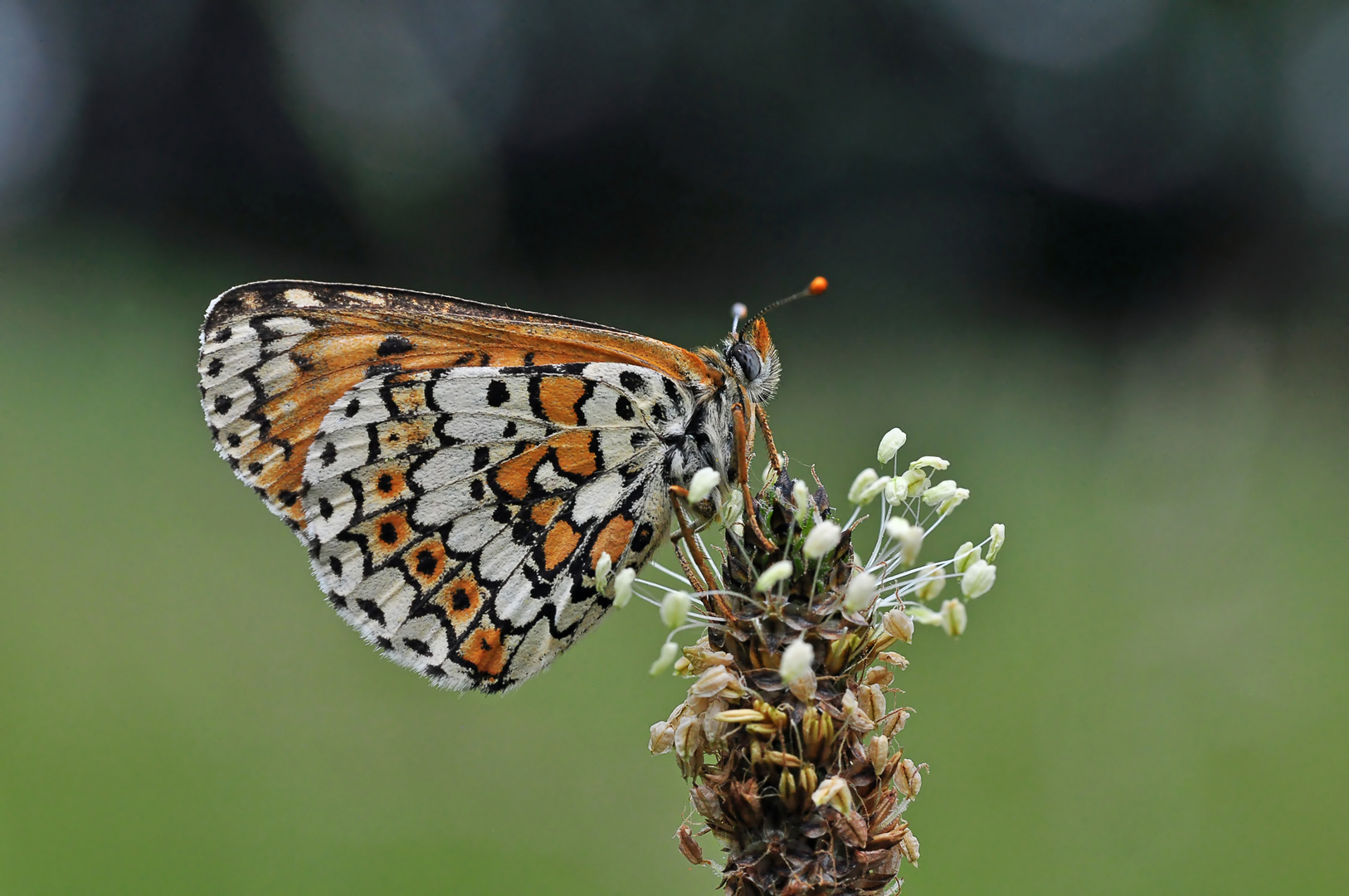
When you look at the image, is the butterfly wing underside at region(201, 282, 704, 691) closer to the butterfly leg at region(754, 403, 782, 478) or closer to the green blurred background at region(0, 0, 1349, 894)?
the butterfly leg at region(754, 403, 782, 478)

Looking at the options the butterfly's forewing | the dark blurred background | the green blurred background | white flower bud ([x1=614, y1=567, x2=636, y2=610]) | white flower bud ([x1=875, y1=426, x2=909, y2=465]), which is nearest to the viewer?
white flower bud ([x1=614, y1=567, x2=636, y2=610])

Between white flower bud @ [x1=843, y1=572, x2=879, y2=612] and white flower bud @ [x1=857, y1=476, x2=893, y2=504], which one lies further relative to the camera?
white flower bud @ [x1=857, y1=476, x2=893, y2=504]

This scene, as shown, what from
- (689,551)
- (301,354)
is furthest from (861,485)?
(301,354)

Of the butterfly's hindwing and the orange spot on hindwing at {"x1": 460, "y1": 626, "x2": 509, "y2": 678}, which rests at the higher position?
the butterfly's hindwing

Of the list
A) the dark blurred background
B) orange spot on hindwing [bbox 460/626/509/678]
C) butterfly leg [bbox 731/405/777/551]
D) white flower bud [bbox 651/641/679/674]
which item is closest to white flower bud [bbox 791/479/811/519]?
butterfly leg [bbox 731/405/777/551]

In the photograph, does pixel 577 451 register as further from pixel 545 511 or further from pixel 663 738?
pixel 663 738

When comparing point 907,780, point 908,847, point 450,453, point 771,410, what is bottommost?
point 908,847

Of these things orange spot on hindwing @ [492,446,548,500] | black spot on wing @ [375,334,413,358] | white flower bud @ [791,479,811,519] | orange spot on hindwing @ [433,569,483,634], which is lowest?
orange spot on hindwing @ [433,569,483,634]
